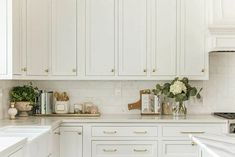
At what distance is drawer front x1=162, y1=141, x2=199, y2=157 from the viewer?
402 centimetres

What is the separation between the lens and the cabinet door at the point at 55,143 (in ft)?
12.3

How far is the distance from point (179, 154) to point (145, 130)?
409mm

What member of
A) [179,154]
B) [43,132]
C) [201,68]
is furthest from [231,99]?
[43,132]

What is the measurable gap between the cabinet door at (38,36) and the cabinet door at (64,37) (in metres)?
0.07

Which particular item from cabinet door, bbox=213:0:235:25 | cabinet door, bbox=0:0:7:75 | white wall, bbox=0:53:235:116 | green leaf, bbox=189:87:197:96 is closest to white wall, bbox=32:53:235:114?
white wall, bbox=0:53:235:116

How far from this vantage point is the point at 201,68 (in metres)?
4.32

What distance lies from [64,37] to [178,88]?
52.0 inches

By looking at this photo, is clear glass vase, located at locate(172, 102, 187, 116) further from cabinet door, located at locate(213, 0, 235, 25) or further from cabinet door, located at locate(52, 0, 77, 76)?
cabinet door, located at locate(52, 0, 77, 76)

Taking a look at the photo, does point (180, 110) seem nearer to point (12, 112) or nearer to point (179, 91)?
point (179, 91)

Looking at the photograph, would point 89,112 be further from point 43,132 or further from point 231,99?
point 231,99

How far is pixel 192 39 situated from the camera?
4.32m

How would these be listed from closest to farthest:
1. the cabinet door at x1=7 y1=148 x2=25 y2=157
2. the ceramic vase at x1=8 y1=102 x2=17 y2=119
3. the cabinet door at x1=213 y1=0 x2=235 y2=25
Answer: the cabinet door at x1=7 y1=148 x2=25 y2=157
the ceramic vase at x1=8 y1=102 x2=17 y2=119
the cabinet door at x1=213 y1=0 x2=235 y2=25

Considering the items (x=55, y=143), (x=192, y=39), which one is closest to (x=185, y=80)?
(x=192, y=39)

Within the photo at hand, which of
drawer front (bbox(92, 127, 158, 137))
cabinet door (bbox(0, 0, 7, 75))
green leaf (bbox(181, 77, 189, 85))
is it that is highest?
cabinet door (bbox(0, 0, 7, 75))
